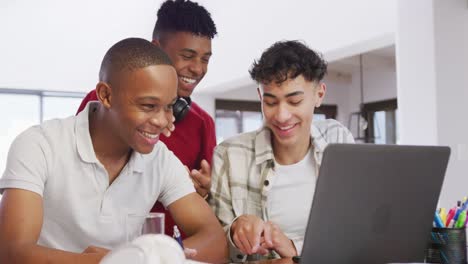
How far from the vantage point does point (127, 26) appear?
23.6 ft

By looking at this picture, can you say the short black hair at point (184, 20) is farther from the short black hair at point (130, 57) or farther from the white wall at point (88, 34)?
the white wall at point (88, 34)

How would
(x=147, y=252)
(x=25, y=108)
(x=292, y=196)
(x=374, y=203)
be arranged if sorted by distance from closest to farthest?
(x=147, y=252) → (x=374, y=203) → (x=292, y=196) → (x=25, y=108)

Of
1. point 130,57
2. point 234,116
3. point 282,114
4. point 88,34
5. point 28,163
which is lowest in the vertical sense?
point 28,163

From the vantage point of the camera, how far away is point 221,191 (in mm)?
1523

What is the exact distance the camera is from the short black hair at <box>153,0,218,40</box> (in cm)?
177

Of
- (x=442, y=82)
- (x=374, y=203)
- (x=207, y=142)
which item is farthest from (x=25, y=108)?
(x=374, y=203)

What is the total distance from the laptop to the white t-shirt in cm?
41

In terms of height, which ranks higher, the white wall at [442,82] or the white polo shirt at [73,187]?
the white wall at [442,82]

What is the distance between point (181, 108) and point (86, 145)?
2.02ft

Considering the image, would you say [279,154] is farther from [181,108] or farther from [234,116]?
[234,116]

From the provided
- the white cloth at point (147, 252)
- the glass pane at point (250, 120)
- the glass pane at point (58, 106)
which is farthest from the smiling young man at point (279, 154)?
the glass pane at point (250, 120)

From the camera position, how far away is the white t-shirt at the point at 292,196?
4.82 ft

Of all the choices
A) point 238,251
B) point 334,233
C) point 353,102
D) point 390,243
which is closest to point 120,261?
point 334,233

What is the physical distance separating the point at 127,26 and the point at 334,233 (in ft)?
21.8
